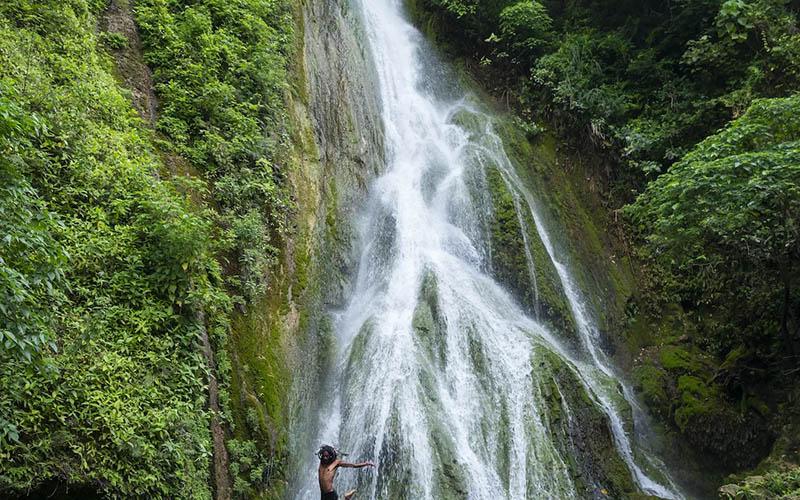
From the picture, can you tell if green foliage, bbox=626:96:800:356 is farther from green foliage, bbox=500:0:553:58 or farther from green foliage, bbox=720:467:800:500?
green foliage, bbox=500:0:553:58

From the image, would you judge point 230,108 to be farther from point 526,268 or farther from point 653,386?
point 653,386

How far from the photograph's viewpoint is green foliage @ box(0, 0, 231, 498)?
3.34 metres

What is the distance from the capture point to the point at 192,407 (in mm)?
4637

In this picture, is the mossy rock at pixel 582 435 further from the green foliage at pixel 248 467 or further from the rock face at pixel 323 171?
the green foliage at pixel 248 467

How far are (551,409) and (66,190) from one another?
Result: 7.50m

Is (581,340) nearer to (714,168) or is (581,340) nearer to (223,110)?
(714,168)

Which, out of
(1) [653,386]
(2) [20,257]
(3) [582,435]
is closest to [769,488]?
(3) [582,435]

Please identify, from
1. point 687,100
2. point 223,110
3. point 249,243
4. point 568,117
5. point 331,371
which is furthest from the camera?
point 568,117

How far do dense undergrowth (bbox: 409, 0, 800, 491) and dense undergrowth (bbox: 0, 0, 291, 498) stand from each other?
7.33m

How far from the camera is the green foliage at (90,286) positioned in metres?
3.34

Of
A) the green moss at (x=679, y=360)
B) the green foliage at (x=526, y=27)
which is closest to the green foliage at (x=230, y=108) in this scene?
the green moss at (x=679, y=360)

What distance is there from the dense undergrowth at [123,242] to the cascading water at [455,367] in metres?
2.14

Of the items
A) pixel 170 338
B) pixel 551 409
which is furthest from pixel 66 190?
pixel 551 409

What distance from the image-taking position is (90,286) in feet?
15.1
